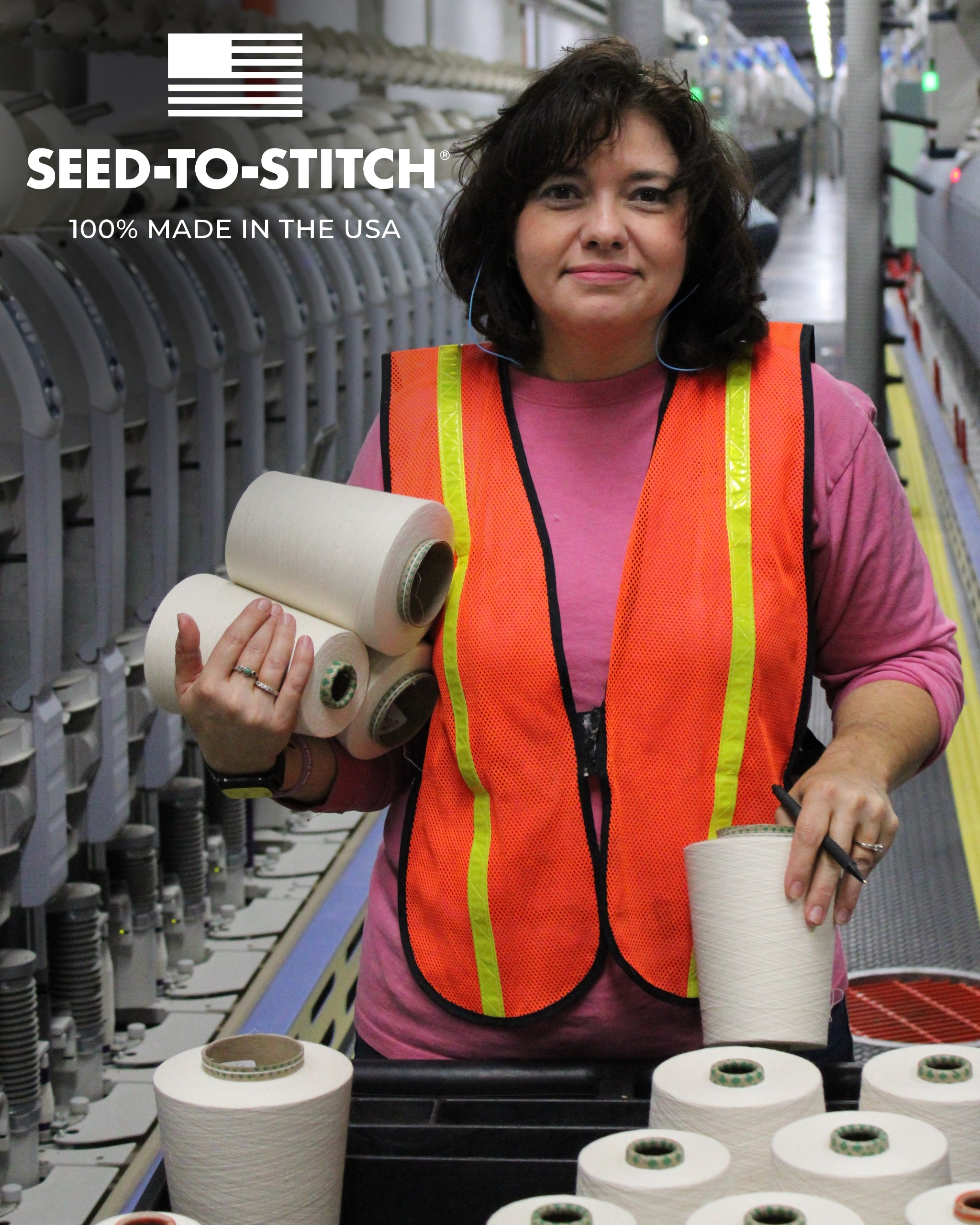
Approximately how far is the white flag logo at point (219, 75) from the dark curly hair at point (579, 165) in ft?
7.76

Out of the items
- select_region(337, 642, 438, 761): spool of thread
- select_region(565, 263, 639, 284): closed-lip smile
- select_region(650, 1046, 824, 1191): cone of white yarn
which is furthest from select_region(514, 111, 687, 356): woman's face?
select_region(650, 1046, 824, 1191): cone of white yarn

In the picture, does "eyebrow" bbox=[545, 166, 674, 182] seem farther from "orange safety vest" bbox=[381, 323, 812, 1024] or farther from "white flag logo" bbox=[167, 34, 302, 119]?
"white flag logo" bbox=[167, 34, 302, 119]

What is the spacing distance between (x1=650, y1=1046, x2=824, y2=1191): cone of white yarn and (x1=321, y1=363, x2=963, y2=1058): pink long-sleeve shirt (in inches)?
11.8

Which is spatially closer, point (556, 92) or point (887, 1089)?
point (887, 1089)

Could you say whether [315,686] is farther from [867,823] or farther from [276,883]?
[276,883]

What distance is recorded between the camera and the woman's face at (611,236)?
1485 mm

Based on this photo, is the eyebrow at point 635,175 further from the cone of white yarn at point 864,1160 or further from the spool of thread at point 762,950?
the cone of white yarn at point 864,1160

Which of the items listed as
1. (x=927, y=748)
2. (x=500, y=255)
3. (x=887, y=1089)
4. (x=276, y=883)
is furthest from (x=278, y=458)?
(x=887, y=1089)

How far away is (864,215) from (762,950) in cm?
545

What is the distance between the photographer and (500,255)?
1.65 m

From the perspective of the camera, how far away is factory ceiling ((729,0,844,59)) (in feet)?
70.8

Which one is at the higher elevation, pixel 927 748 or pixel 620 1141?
pixel 927 748

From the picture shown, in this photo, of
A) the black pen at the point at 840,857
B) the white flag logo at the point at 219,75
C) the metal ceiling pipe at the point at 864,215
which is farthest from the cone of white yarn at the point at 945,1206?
the metal ceiling pipe at the point at 864,215

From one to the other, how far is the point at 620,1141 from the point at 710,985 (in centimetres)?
26
